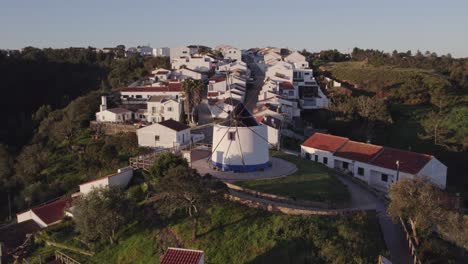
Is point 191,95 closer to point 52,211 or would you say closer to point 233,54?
point 52,211

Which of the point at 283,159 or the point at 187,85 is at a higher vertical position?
the point at 187,85

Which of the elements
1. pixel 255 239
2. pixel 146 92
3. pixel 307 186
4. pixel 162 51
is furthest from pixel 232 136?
pixel 162 51

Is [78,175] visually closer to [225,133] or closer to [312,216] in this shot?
[225,133]

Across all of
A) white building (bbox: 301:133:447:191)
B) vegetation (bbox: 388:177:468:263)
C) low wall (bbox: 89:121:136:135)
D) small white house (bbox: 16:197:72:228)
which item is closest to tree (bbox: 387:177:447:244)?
vegetation (bbox: 388:177:468:263)

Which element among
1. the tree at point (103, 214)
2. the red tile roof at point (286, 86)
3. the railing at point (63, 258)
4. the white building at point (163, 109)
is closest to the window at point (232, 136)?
the tree at point (103, 214)

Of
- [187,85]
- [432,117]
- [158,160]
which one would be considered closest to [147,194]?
[158,160]

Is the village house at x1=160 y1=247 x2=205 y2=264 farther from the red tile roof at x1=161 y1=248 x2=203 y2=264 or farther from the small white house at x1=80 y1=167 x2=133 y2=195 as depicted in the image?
the small white house at x1=80 y1=167 x2=133 y2=195

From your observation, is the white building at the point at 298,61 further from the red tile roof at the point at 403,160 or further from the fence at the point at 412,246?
the fence at the point at 412,246
